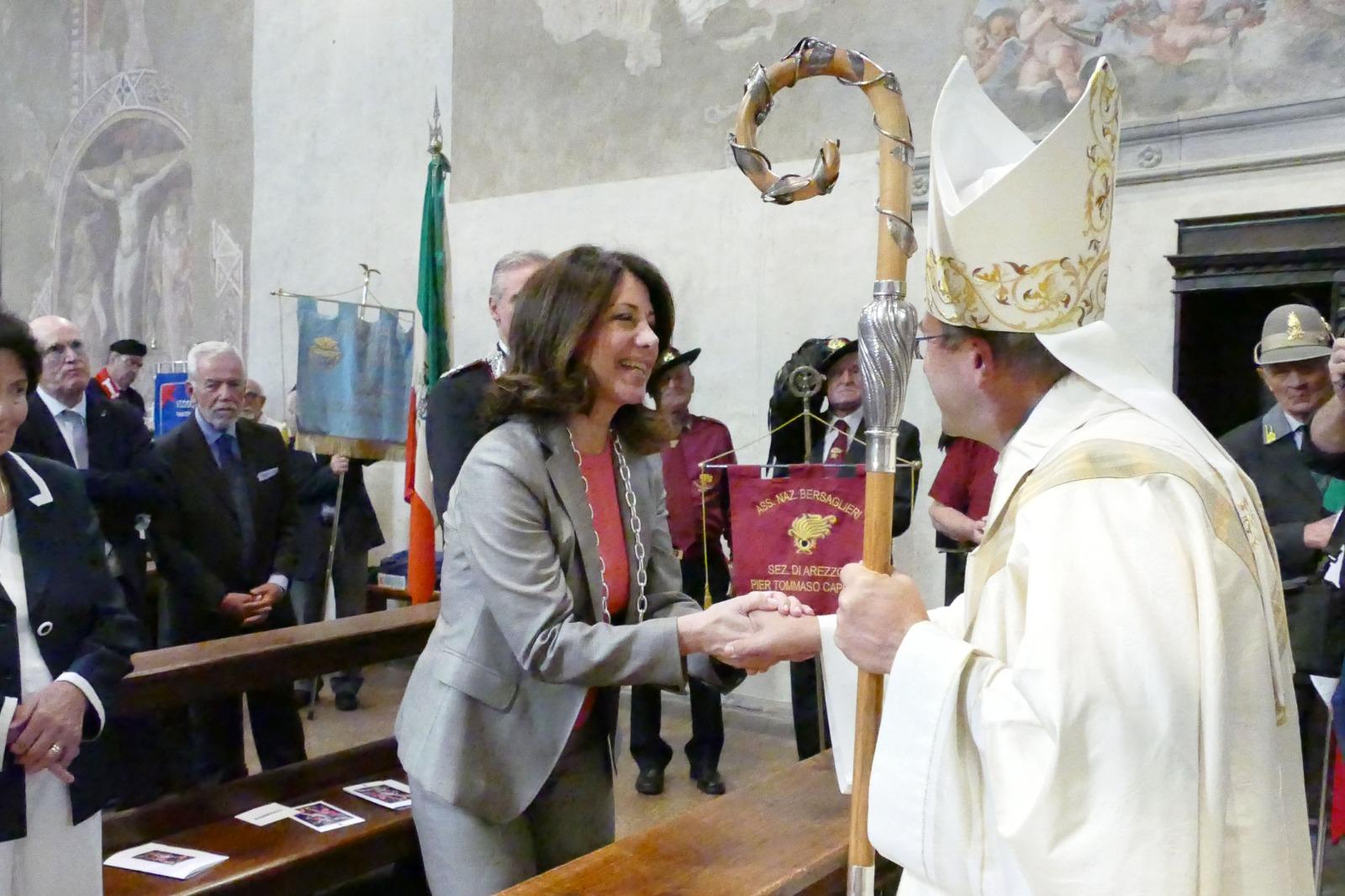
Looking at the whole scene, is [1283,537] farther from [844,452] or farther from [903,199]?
[903,199]

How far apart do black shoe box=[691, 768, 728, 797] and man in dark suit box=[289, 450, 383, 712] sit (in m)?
2.43

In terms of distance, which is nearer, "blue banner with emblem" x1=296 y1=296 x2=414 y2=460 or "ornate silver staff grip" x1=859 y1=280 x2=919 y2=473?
"ornate silver staff grip" x1=859 y1=280 x2=919 y2=473

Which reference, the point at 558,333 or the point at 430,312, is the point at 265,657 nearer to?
the point at 558,333

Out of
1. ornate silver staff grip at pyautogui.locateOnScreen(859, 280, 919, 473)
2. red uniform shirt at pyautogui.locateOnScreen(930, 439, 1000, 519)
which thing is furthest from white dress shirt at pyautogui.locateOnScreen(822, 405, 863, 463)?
ornate silver staff grip at pyautogui.locateOnScreen(859, 280, 919, 473)

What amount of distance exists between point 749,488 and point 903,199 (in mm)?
2555

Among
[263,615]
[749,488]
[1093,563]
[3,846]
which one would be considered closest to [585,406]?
[1093,563]

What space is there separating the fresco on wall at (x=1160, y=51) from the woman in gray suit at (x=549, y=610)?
13.5 feet

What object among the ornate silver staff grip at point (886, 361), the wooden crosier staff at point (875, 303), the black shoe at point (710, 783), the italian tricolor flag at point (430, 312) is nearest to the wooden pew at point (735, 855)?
the wooden crosier staff at point (875, 303)

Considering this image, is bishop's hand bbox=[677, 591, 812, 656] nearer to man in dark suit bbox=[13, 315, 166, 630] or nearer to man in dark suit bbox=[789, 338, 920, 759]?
man in dark suit bbox=[789, 338, 920, 759]

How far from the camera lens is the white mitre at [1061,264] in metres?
1.43

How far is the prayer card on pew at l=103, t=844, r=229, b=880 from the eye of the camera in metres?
2.59

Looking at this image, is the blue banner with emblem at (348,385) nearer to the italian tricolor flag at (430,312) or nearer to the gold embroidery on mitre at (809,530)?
the italian tricolor flag at (430,312)

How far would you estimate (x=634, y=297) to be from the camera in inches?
85.2

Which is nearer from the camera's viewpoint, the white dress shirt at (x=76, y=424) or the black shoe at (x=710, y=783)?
the white dress shirt at (x=76, y=424)
